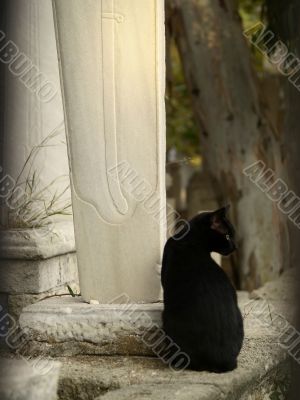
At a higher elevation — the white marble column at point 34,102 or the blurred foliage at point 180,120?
the blurred foliage at point 180,120

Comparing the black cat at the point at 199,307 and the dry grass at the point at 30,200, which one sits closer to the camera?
the black cat at the point at 199,307

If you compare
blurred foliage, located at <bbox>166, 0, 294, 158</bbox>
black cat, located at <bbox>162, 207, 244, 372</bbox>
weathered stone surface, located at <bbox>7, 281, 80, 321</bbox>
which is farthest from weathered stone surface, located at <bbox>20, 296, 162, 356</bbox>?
blurred foliage, located at <bbox>166, 0, 294, 158</bbox>

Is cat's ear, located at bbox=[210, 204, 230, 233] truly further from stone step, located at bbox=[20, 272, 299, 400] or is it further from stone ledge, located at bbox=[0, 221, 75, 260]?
stone ledge, located at bbox=[0, 221, 75, 260]

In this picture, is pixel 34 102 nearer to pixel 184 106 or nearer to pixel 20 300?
pixel 20 300

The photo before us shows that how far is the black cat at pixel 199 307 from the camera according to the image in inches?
147

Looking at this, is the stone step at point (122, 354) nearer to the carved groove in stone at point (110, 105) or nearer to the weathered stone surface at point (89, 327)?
the weathered stone surface at point (89, 327)

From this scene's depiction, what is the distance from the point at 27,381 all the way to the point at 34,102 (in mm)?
2103

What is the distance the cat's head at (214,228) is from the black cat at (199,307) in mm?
19

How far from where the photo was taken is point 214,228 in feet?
13.1

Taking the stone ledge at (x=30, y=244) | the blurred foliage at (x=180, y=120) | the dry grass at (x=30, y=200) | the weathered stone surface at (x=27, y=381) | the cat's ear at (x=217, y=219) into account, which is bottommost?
the weathered stone surface at (x=27, y=381)

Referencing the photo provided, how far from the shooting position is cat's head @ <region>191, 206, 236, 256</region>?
13.1ft

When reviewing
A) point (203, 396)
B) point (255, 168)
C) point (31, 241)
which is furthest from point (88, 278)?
point (255, 168)

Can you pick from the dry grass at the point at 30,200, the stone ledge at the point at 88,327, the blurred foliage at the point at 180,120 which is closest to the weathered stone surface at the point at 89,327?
the stone ledge at the point at 88,327

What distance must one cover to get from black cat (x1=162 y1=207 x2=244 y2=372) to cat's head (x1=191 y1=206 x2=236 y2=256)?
Result: 0.02 m
